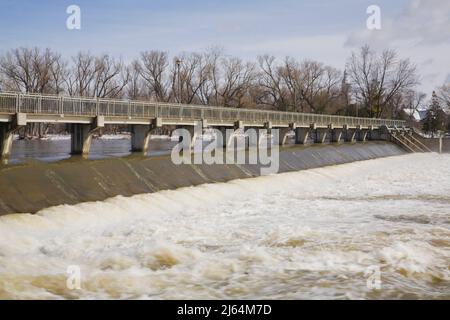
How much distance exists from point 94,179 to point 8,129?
17.7 feet

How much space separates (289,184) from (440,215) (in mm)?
8368

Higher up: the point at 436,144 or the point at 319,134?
the point at 319,134

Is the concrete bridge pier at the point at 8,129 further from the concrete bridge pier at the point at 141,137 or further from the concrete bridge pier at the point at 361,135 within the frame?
the concrete bridge pier at the point at 361,135

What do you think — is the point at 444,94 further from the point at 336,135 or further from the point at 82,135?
the point at 82,135

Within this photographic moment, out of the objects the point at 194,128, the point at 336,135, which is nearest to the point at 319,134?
the point at 336,135

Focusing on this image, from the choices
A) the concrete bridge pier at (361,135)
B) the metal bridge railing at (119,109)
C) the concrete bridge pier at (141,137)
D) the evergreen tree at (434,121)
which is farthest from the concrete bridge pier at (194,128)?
the evergreen tree at (434,121)

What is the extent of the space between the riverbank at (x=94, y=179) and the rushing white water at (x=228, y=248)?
92 centimetres

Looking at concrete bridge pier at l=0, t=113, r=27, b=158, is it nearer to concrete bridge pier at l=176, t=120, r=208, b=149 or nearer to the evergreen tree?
concrete bridge pier at l=176, t=120, r=208, b=149

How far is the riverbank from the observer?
43.7ft

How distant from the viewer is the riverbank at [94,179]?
1332 centimetres

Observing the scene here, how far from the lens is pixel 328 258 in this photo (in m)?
9.09

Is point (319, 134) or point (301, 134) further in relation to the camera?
point (319, 134)

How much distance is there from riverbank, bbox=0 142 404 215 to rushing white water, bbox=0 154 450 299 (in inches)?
36.3

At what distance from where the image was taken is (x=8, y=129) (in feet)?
61.5
